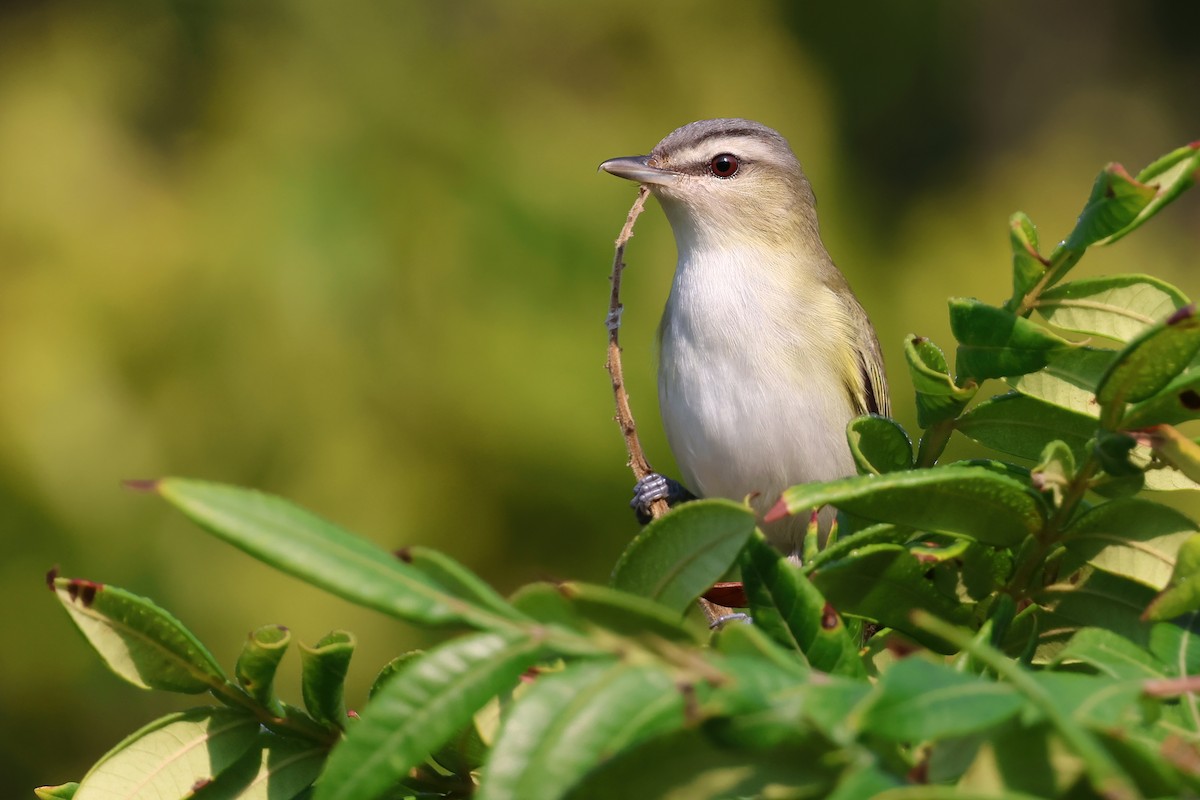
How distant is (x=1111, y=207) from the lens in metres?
1.18

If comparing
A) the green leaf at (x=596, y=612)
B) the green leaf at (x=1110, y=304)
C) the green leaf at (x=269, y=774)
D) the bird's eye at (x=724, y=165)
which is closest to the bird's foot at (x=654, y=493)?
the bird's eye at (x=724, y=165)

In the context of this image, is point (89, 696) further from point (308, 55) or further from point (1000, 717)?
point (1000, 717)

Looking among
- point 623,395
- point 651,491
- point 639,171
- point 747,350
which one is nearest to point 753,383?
point 747,350

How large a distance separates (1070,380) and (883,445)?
0.68 ft

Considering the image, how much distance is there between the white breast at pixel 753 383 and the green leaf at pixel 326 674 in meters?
2.24

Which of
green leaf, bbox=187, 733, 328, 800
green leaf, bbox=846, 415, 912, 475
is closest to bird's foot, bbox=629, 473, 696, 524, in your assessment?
green leaf, bbox=846, 415, 912, 475

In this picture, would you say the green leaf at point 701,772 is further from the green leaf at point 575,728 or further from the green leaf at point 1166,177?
the green leaf at point 1166,177

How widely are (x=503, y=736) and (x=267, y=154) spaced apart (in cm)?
426

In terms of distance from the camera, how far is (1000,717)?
749 millimetres

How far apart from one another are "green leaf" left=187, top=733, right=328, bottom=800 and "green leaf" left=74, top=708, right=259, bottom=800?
0.04 feet

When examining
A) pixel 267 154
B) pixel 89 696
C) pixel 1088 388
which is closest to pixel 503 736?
pixel 1088 388

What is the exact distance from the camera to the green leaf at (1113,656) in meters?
0.93

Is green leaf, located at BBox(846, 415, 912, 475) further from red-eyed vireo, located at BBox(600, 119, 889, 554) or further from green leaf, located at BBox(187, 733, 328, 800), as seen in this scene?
red-eyed vireo, located at BBox(600, 119, 889, 554)

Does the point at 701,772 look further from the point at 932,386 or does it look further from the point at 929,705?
the point at 932,386
